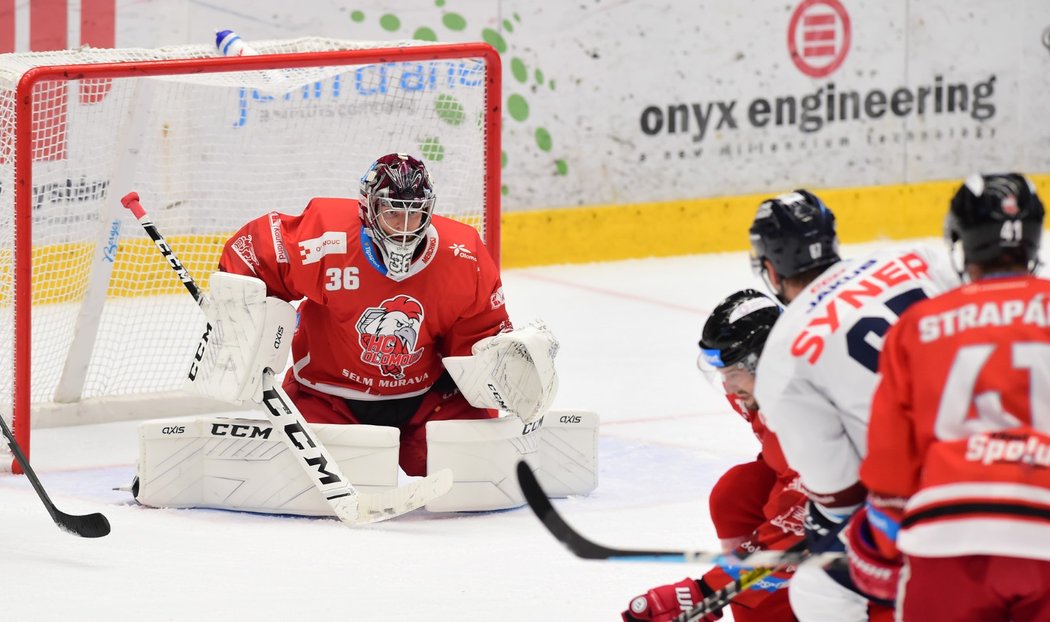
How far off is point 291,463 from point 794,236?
172cm

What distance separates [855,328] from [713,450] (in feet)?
7.81

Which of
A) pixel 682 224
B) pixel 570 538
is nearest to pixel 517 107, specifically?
pixel 682 224

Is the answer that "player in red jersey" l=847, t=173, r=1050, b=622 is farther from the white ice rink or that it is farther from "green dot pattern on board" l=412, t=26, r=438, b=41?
"green dot pattern on board" l=412, t=26, r=438, b=41

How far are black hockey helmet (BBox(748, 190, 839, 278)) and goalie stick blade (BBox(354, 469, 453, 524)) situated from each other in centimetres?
146

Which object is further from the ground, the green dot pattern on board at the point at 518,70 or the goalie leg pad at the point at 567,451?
the green dot pattern on board at the point at 518,70

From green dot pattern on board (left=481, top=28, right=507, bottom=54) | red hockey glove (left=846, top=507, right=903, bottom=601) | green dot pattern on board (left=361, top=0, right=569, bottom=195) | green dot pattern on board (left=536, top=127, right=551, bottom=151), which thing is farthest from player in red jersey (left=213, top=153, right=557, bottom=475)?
green dot pattern on board (left=536, top=127, right=551, bottom=151)

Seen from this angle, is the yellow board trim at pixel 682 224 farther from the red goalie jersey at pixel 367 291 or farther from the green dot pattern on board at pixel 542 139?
the red goalie jersey at pixel 367 291

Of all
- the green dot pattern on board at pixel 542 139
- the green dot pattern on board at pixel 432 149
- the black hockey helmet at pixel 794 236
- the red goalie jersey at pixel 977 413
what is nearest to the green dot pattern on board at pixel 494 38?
the green dot pattern on board at pixel 542 139

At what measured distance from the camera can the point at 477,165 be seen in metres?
5.06

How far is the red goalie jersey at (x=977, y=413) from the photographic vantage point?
200cm

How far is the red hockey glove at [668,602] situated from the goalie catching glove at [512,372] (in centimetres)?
101

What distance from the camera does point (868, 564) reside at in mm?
Answer: 2213

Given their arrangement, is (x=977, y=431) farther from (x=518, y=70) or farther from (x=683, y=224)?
(x=683, y=224)

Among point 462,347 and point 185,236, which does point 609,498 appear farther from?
point 185,236
